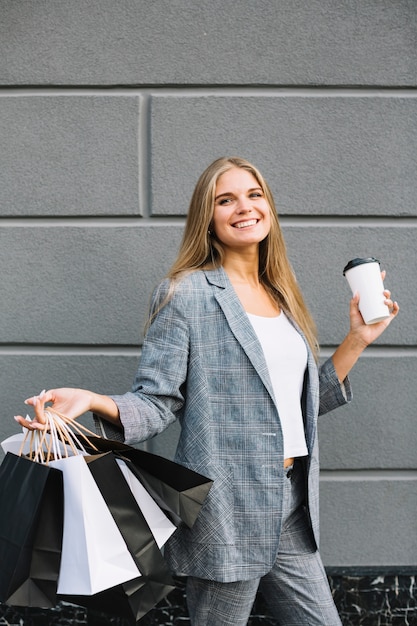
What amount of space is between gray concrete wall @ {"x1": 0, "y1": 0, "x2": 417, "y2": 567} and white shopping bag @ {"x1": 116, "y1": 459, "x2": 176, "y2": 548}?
118 centimetres

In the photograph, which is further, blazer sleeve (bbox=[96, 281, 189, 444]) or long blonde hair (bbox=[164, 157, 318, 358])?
long blonde hair (bbox=[164, 157, 318, 358])

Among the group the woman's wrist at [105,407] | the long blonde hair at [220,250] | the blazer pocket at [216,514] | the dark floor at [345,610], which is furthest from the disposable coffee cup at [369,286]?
the dark floor at [345,610]

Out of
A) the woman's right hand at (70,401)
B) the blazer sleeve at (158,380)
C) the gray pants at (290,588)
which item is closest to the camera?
the woman's right hand at (70,401)

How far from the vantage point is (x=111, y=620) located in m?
3.12

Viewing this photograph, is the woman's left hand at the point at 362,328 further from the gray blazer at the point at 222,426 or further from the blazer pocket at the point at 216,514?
the blazer pocket at the point at 216,514

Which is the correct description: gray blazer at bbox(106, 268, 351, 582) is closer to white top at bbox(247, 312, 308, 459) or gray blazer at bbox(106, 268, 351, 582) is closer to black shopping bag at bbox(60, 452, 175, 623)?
white top at bbox(247, 312, 308, 459)

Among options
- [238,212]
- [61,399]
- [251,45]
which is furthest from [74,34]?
[61,399]

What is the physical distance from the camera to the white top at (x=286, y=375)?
7.14 feet

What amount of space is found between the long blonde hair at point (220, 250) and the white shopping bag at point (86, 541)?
0.72m

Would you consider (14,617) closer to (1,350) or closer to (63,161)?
(1,350)

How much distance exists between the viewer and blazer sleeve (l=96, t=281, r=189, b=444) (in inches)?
79.2

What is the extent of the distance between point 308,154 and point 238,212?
103 centimetres

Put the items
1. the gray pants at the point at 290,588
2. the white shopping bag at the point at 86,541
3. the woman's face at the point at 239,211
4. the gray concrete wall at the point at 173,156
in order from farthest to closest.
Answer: the gray concrete wall at the point at 173,156, the woman's face at the point at 239,211, the gray pants at the point at 290,588, the white shopping bag at the point at 86,541

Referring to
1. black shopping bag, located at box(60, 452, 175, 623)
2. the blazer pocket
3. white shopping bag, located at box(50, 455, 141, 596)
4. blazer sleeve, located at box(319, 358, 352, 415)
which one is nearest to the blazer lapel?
the blazer pocket
